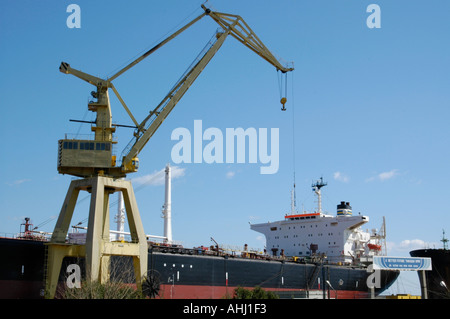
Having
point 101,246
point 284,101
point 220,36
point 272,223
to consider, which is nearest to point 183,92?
point 220,36

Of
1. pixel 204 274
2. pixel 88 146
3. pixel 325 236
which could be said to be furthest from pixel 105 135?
pixel 325 236

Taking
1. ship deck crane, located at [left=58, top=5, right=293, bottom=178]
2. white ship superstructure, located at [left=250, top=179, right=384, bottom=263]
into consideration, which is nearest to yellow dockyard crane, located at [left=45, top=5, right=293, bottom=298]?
ship deck crane, located at [left=58, top=5, right=293, bottom=178]

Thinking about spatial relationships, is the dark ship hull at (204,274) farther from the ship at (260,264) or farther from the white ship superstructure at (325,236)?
the white ship superstructure at (325,236)

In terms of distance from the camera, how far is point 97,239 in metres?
29.3

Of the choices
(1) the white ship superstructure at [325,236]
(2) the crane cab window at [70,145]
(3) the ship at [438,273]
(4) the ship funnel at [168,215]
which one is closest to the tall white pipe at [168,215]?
(4) the ship funnel at [168,215]

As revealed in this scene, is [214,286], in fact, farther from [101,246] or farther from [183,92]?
[183,92]

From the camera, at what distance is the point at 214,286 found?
37781 mm

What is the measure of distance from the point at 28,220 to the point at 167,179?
92.0 ft

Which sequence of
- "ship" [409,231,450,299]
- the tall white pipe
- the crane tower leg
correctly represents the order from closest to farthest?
the crane tower leg → "ship" [409,231,450,299] → the tall white pipe

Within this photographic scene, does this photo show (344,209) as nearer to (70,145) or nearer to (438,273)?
(438,273)

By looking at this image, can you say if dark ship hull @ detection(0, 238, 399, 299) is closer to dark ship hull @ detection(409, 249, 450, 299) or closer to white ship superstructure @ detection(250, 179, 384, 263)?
white ship superstructure @ detection(250, 179, 384, 263)

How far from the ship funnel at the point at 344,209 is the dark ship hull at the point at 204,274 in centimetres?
640

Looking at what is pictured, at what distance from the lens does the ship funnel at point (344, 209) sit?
56250 millimetres

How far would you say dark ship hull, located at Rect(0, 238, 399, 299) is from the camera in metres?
29.9
